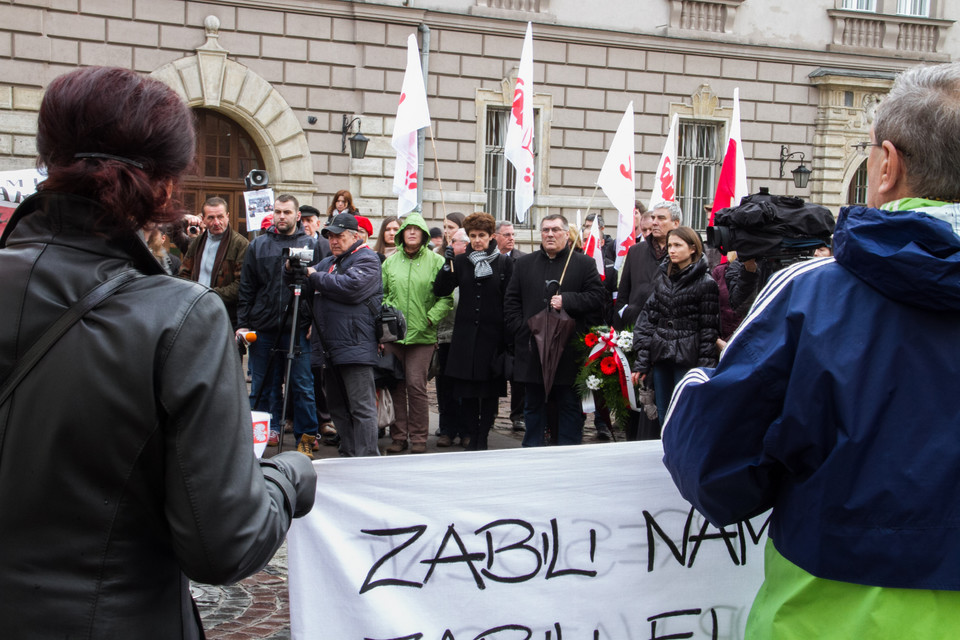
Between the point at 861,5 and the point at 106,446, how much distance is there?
74.5ft

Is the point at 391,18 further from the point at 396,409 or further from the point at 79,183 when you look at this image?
the point at 79,183

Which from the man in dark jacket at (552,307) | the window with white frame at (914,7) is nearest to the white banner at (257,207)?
the man in dark jacket at (552,307)

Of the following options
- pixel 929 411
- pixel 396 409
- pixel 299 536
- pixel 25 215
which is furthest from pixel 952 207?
pixel 396 409

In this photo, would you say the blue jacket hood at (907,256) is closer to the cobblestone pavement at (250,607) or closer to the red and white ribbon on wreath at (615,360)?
the cobblestone pavement at (250,607)

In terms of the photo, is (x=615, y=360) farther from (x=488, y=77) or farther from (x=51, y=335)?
(x=488, y=77)

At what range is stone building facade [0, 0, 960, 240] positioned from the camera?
15633mm

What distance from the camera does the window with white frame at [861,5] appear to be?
2127 cm

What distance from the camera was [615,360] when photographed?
7816mm

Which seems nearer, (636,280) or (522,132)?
(636,280)

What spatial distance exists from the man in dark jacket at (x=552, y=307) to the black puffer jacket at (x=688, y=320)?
942mm

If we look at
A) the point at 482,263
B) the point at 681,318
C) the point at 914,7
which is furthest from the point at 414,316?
the point at 914,7

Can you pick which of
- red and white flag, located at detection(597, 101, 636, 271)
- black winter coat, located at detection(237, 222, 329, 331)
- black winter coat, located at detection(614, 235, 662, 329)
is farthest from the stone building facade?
black winter coat, located at detection(614, 235, 662, 329)

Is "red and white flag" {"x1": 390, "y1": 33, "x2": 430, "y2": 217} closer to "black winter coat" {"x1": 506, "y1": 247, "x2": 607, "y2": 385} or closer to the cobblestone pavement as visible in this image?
"black winter coat" {"x1": 506, "y1": 247, "x2": 607, "y2": 385}

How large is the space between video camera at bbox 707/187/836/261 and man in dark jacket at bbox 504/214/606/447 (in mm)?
3079
